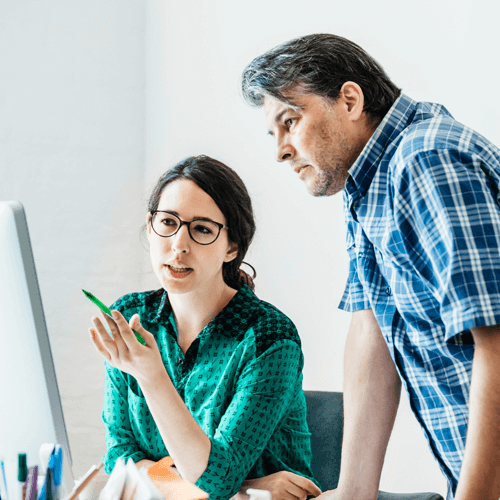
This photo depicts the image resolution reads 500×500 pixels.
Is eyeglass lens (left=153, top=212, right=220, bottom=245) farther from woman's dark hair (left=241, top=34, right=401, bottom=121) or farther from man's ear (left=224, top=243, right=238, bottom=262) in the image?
woman's dark hair (left=241, top=34, right=401, bottom=121)

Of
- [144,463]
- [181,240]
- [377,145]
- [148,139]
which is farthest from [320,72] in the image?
[148,139]

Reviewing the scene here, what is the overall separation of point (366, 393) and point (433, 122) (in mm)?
550

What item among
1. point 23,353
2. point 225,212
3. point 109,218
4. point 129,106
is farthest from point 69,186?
point 23,353

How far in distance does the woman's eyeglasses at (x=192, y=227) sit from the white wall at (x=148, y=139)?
0.96 meters

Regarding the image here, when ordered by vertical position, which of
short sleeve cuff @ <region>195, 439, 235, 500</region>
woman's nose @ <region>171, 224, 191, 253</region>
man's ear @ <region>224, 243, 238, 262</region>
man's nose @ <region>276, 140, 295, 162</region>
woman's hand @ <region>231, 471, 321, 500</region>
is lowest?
woman's hand @ <region>231, 471, 321, 500</region>

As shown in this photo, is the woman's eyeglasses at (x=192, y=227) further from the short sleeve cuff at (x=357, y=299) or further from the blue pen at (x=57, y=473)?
→ the blue pen at (x=57, y=473)

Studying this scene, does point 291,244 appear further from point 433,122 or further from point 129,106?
point 433,122

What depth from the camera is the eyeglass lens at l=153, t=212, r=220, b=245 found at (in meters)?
1.35

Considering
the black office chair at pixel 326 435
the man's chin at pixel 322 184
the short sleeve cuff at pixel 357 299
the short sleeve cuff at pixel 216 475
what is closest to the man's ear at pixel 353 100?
the man's chin at pixel 322 184

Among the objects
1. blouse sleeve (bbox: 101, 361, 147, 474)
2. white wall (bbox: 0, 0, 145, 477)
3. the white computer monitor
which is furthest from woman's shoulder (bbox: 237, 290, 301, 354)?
white wall (bbox: 0, 0, 145, 477)

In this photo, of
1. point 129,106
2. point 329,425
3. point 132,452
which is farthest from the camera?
point 129,106

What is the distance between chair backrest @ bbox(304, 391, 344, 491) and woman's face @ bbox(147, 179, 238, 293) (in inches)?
18.3

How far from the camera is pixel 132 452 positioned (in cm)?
127

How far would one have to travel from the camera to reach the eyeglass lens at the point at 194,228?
1348 millimetres
